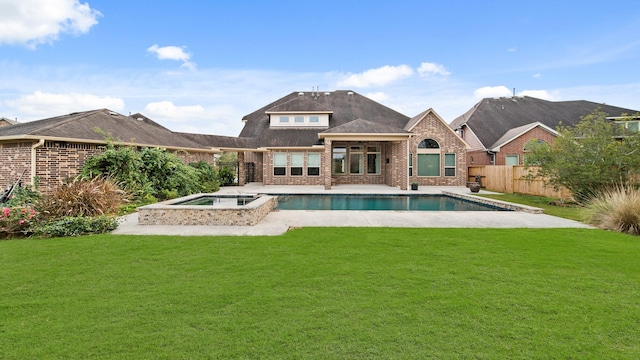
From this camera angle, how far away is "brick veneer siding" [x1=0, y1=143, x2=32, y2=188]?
11914mm

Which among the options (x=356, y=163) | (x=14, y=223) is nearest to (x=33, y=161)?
(x=14, y=223)

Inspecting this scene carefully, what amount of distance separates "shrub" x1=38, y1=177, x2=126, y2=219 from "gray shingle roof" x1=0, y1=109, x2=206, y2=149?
4.39m

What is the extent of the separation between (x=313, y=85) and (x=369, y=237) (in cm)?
2771

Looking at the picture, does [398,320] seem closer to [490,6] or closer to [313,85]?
[490,6]

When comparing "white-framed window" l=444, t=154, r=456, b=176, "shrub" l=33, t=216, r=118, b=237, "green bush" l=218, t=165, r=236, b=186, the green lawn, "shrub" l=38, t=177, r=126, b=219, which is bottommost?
the green lawn

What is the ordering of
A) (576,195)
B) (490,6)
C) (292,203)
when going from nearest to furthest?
1. (576,195)
2. (292,203)
3. (490,6)

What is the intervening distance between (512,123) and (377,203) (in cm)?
2121

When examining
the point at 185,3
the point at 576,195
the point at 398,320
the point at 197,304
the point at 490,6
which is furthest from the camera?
the point at 490,6

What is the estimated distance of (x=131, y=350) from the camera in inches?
104

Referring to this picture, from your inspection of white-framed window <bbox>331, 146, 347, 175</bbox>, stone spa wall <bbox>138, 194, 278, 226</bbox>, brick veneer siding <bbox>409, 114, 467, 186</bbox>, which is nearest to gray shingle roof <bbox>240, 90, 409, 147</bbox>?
white-framed window <bbox>331, 146, 347, 175</bbox>

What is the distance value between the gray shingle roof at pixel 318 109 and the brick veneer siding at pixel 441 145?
3.67 m

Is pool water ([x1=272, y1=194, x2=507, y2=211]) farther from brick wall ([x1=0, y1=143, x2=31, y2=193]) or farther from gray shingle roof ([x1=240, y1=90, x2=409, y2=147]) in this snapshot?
brick wall ([x1=0, y1=143, x2=31, y2=193])

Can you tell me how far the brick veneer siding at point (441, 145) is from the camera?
22.3 metres

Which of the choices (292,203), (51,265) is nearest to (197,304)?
(51,265)
